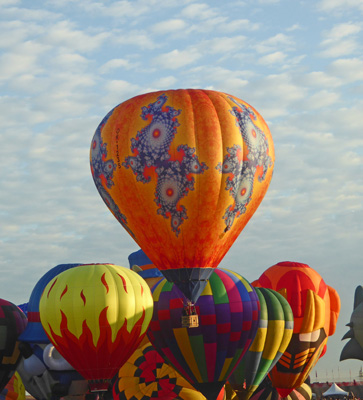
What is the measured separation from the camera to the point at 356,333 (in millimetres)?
32594

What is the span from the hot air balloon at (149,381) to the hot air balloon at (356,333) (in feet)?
32.4

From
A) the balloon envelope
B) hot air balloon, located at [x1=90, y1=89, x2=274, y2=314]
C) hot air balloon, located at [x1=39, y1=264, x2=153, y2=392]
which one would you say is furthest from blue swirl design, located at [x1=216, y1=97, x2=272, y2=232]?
the balloon envelope

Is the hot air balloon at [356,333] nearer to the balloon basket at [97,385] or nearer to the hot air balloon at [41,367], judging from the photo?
the hot air balloon at [41,367]

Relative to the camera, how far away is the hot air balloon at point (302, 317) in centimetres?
2702

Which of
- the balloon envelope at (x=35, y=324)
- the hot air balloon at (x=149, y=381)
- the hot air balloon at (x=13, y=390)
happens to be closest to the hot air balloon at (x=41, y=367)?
the balloon envelope at (x=35, y=324)

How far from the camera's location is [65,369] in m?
23.7

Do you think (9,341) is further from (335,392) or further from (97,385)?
(335,392)

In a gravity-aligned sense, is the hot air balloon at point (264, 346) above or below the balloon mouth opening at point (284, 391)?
above

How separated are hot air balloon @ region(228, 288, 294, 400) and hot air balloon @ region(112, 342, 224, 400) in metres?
1.36

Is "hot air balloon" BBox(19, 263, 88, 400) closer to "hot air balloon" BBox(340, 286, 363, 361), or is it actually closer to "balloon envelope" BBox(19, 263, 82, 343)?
"balloon envelope" BBox(19, 263, 82, 343)

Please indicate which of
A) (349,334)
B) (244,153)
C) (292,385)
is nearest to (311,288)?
(292,385)

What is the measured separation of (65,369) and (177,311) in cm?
335

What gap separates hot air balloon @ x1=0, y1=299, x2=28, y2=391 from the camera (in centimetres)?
2494

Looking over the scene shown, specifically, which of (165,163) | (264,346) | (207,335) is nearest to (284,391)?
(264,346)
